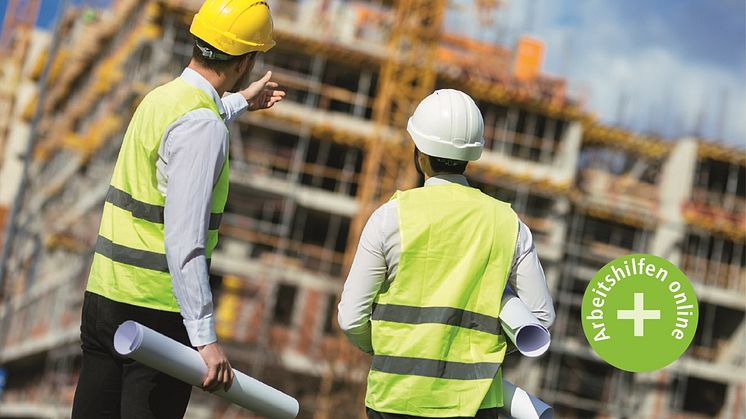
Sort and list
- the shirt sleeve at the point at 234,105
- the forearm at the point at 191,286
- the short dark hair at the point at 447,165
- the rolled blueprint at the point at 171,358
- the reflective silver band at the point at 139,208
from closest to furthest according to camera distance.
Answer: the rolled blueprint at the point at 171,358 → the forearm at the point at 191,286 → the reflective silver band at the point at 139,208 → the short dark hair at the point at 447,165 → the shirt sleeve at the point at 234,105

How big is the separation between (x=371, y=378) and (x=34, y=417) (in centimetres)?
4443

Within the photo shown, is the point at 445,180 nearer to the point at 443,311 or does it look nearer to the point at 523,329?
the point at 443,311

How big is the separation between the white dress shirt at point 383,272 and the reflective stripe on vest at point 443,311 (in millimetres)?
33

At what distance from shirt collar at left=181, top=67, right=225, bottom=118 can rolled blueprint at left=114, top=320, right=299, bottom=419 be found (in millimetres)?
767

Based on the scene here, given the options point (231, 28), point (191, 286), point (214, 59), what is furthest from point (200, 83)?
point (191, 286)

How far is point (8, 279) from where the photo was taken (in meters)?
52.2

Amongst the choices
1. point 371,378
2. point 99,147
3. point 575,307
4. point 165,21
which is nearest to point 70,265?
point 99,147

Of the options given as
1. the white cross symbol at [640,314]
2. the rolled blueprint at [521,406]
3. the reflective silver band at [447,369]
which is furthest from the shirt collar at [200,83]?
the white cross symbol at [640,314]

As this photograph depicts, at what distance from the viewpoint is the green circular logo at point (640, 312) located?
189 inches

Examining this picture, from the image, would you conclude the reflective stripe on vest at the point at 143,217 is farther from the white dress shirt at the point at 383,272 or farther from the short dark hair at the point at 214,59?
the white dress shirt at the point at 383,272

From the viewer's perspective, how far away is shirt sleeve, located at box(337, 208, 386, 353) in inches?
164

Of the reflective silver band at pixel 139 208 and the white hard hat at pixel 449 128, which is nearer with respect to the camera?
the reflective silver band at pixel 139 208

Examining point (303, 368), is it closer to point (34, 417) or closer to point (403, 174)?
point (403, 174)

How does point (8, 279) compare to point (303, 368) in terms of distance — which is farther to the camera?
point (8, 279)
